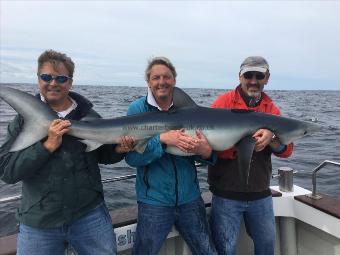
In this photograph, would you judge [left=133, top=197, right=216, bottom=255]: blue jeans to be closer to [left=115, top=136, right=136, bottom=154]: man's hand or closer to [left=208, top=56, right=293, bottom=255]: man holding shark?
[left=208, top=56, right=293, bottom=255]: man holding shark

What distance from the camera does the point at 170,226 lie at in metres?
4.16

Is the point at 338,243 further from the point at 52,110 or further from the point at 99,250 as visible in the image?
the point at 52,110

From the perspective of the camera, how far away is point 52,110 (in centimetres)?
366

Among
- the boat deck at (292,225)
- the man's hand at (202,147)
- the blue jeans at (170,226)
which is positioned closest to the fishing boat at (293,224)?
the boat deck at (292,225)

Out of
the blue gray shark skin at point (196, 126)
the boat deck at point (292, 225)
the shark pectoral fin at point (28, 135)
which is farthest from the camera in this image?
the boat deck at point (292, 225)

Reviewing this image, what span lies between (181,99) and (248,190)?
1318mm

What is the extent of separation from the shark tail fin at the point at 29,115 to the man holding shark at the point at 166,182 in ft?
3.26

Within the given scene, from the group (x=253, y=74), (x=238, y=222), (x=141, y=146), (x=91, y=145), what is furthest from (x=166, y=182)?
(x=253, y=74)

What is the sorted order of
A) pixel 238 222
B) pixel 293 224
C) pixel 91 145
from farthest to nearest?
pixel 293 224, pixel 238 222, pixel 91 145

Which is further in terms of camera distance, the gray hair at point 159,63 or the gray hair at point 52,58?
the gray hair at point 159,63

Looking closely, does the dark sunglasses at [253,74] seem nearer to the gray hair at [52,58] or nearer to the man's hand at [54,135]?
the gray hair at [52,58]

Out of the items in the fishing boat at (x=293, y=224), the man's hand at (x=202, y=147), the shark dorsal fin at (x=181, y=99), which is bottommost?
the fishing boat at (x=293, y=224)

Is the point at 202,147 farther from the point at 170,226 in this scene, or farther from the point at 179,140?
the point at 170,226

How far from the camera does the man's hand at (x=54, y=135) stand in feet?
11.4
